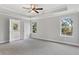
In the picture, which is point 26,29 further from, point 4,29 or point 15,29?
point 4,29

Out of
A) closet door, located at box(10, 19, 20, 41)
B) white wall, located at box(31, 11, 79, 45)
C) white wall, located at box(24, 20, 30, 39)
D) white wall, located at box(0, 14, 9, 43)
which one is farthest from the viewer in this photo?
white wall, located at box(24, 20, 30, 39)

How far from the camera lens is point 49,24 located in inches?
286

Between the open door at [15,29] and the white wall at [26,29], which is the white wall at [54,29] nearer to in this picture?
the white wall at [26,29]

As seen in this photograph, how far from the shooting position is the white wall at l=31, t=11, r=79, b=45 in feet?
18.1

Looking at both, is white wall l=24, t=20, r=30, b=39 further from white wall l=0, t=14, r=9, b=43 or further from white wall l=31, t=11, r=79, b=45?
white wall l=0, t=14, r=9, b=43

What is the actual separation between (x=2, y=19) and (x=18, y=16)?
5.43ft

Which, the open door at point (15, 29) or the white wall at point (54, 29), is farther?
the open door at point (15, 29)

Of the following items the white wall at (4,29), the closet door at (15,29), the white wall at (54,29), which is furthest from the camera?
the closet door at (15,29)

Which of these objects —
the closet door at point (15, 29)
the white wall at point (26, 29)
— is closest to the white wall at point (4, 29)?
the closet door at point (15, 29)

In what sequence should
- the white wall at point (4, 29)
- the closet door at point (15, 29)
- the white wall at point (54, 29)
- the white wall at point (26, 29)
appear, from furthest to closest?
the white wall at point (26, 29) < the closet door at point (15, 29) < the white wall at point (4, 29) < the white wall at point (54, 29)

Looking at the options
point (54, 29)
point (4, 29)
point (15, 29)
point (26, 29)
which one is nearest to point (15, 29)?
point (15, 29)

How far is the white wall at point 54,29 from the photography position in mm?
5520

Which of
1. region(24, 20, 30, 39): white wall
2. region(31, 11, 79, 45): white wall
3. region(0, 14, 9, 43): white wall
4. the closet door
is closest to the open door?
the closet door
